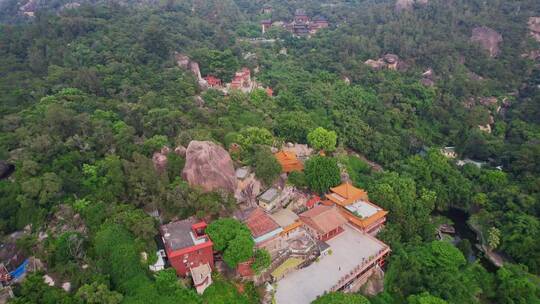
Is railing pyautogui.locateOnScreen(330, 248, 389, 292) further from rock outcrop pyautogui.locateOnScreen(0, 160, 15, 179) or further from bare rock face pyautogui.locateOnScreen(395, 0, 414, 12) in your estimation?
bare rock face pyautogui.locateOnScreen(395, 0, 414, 12)

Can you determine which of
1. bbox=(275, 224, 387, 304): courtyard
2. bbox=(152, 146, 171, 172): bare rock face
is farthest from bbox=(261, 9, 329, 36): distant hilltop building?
bbox=(275, 224, 387, 304): courtyard

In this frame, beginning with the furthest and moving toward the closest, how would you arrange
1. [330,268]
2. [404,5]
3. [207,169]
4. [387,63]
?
[404,5] → [387,63] → [207,169] → [330,268]

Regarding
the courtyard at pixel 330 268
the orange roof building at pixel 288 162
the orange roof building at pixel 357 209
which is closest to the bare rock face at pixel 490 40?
the orange roof building at pixel 288 162

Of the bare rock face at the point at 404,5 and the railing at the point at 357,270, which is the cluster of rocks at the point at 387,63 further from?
the railing at the point at 357,270

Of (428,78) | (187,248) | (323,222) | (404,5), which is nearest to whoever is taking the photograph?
(187,248)

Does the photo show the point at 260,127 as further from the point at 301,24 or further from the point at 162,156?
the point at 301,24

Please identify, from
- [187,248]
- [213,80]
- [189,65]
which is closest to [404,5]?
[213,80]
